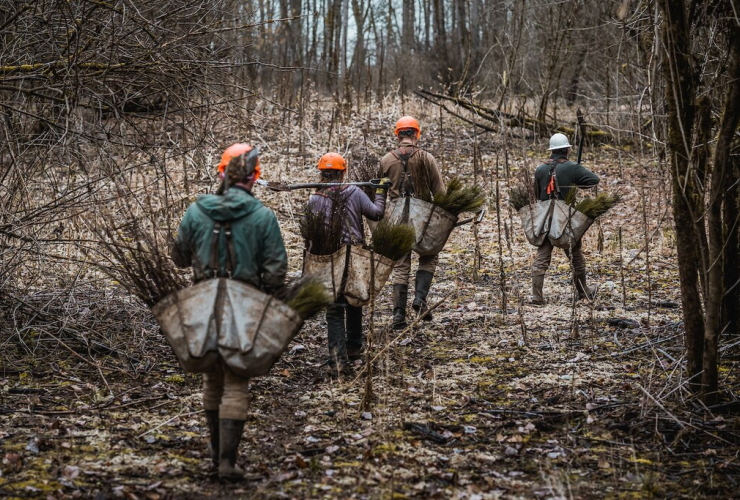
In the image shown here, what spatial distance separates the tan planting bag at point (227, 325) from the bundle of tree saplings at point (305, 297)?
0.36 ft

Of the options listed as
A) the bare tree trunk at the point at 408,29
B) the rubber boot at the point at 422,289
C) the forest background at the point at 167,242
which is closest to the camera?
the forest background at the point at 167,242

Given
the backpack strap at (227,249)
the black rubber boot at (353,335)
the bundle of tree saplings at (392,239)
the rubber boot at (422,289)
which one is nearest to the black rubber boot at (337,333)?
the black rubber boot at (353,335)

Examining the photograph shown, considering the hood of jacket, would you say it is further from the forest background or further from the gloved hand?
the gloved hand

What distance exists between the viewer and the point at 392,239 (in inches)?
247

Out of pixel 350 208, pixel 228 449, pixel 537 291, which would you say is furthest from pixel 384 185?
pixel 228 449

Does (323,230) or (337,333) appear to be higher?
(323,230)

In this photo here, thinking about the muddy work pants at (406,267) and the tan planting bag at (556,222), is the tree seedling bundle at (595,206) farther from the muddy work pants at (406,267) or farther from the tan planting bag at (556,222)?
the muddy work pants at (406,267)

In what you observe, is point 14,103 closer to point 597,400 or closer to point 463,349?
point 463,349

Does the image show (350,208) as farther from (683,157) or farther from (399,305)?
(683,157)

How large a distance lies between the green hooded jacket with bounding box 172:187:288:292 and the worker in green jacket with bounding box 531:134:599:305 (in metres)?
5.09

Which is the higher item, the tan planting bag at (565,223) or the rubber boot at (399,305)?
the tan planting bag at (565,223)

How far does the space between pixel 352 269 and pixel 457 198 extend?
187 centimetres

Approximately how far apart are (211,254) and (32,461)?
1.68m

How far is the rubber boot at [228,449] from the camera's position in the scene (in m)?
4.18
